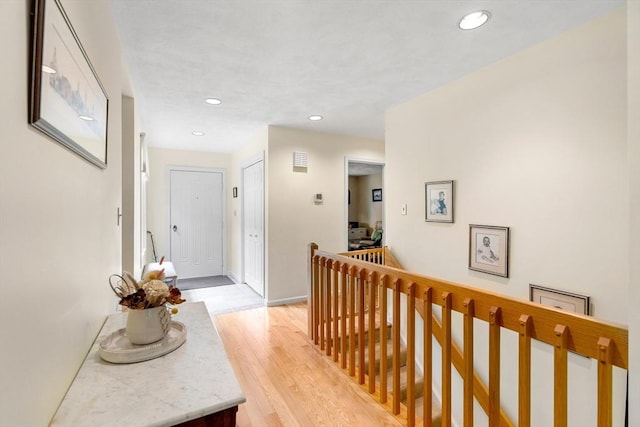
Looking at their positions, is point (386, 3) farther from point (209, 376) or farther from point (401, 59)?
point (209, 376)

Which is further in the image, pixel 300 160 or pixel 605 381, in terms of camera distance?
pixel 300 160

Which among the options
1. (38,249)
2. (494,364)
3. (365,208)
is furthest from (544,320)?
(365,208)

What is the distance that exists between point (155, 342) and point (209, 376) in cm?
30

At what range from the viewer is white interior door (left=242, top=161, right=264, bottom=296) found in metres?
4.06

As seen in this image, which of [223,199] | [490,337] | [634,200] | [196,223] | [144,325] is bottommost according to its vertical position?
[490,337]

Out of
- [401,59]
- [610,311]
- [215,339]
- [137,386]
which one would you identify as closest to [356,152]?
[401,59]

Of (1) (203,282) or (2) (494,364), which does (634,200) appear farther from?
(1) (203,282)

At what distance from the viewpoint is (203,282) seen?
5031 mm

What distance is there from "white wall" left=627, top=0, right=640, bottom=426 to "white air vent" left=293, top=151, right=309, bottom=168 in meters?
3.32

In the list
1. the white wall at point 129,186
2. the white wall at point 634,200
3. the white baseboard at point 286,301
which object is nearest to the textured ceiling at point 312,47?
the white wall at point 129,186

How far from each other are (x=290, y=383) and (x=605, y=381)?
5.76ft

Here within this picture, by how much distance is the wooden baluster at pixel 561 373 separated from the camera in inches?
39.2

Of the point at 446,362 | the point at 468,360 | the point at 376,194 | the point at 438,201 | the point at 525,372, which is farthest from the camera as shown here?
the point at 376,194

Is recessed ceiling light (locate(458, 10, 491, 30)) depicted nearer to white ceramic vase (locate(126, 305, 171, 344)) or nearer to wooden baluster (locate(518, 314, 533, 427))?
wooden baluster (locate(518, 314, 533, 427))
